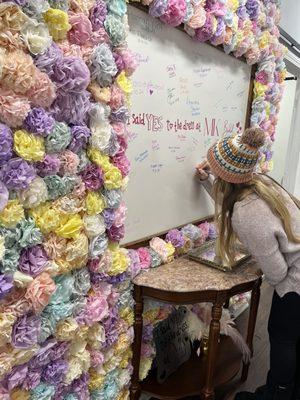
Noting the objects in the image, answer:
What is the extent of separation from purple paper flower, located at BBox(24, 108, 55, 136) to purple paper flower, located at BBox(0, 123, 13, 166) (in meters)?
0.07

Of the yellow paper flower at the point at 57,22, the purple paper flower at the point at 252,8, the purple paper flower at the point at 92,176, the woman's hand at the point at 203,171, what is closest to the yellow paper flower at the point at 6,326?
the purple paper flower at the point at 92,176

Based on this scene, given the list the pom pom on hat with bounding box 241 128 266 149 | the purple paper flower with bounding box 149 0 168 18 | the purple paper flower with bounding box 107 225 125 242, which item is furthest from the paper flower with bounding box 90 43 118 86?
the pom pom on hat with bounding box 241 128 266 149

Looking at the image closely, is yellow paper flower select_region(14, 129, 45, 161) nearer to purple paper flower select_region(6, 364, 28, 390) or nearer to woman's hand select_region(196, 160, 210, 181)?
purple paper flower select_region(6, 364, 28, 390)

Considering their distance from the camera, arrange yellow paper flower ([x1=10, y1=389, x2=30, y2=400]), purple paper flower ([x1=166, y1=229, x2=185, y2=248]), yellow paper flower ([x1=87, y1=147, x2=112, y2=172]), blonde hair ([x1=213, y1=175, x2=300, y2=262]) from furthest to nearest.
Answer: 1. purple paper flower ([x1=166, y1=229, x2=185, y2=248])
2. blonde hair ([x1=213, y1=175, x2=300, y2=262])
3. yellow paper flower ([x1=87, y1=147, x2=112, y2=172])
4. yellow paper flower ([x1=10, y1=389, x2=30, y2=400])

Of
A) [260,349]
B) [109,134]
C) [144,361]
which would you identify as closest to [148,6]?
[109,134]

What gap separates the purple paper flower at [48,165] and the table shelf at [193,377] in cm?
132

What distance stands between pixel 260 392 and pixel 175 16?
1958 millimetres

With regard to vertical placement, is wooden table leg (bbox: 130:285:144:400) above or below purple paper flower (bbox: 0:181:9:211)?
below

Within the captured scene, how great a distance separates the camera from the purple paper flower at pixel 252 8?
2.31 m

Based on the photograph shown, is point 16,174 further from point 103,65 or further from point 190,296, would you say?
point 190,296

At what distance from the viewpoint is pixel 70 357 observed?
1448mm

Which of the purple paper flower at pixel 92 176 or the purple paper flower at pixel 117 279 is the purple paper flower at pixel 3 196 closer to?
the purple paper flower at pixel 92 176

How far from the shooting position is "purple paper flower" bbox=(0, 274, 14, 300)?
3.56ft

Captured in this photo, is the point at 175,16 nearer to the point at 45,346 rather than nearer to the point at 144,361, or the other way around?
the point at 45,346
